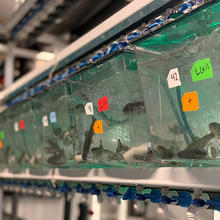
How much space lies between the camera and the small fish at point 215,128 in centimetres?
77

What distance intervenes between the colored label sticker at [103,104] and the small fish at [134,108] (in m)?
0.09

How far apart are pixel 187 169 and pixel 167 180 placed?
3.5 inches

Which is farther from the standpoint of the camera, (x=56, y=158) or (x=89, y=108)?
(x=56, y=158)

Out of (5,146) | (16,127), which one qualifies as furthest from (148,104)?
(5,146)

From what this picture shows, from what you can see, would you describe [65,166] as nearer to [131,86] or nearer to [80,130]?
[80,130]

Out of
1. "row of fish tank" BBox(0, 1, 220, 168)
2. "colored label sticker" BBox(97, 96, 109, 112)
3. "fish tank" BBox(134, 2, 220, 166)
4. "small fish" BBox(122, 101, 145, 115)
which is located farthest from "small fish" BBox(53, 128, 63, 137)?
"fish tank" BBox(134, 2, 220, 166)

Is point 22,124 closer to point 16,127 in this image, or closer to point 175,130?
point 16,127

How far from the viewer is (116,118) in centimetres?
111

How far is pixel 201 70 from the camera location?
789mm

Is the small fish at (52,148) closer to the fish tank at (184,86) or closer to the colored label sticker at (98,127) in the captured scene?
the colored label sticker at (98,127)

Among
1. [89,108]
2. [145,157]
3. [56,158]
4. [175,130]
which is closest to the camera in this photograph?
[175,130]

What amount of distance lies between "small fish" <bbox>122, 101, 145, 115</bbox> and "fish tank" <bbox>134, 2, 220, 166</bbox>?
0.06 metres

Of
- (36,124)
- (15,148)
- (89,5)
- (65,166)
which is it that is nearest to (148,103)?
(65,166)

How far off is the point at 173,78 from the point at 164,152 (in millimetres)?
216
